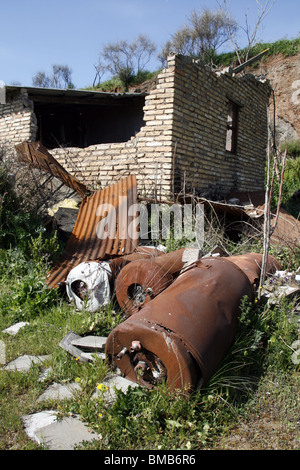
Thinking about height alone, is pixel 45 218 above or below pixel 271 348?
above

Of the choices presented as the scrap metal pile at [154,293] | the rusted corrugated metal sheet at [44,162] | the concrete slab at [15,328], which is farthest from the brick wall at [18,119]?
the concrete slab at [15,328]

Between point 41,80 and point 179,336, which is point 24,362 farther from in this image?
point 41,80

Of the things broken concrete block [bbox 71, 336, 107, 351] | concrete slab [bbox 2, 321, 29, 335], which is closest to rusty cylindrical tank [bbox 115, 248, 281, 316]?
broken concrete block [bbox 71, 336, 107, 351]

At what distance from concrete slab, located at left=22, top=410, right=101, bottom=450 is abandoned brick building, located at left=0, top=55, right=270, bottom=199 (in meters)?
4.37

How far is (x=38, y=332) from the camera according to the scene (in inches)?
145

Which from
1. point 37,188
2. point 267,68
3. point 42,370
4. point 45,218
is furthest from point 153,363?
point 267,68

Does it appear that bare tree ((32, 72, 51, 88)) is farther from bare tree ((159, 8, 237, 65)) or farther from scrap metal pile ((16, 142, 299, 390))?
scrap metal pile ((16, 142, 299, 390))

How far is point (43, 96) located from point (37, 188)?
388 cm

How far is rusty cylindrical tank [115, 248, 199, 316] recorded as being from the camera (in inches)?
146

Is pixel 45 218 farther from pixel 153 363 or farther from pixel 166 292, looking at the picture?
pixel 153 363

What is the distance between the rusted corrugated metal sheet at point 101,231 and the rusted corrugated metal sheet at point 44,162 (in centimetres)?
60

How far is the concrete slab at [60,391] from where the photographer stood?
2.73m

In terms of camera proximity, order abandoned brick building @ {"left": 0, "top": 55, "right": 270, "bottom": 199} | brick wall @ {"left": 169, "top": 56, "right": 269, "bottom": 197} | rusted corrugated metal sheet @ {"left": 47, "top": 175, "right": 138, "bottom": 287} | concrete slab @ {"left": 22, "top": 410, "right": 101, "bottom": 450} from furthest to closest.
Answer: brick wall @ {"left": 169, "top": 56, "right": 269, "bottom": 197}
abandoned brick building @ {"left": 0, "top": 55, "right": 270, "bottom": 199}
rusted corrugated metal sheet @ {"left": 47, "top": 175, "right": 138, "bottom": 287}
concrete slab @ {"left": 22, "top": 410, "right": 101, "bottom": 450}

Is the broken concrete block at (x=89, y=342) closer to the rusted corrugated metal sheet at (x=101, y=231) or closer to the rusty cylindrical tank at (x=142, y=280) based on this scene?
the rusty cylindrical tank at (x=142, y=280)
